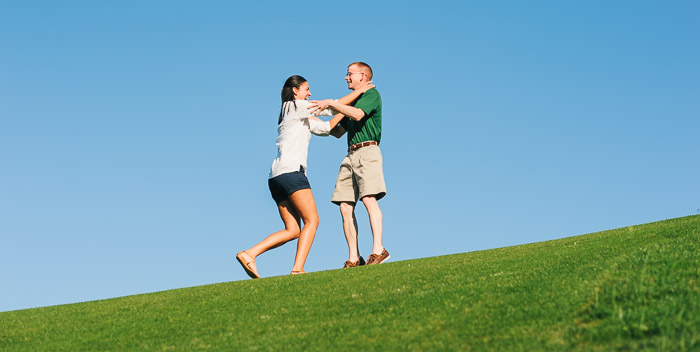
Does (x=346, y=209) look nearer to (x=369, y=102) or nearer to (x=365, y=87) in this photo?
(x=369, y=102)

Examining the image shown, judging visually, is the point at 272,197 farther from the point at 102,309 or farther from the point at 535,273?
the point at 535,273

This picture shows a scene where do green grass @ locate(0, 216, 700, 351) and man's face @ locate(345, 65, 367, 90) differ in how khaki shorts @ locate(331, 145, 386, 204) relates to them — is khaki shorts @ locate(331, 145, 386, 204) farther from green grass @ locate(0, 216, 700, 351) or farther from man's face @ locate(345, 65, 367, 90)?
green grass @ locate(0, 216, 700, 351)

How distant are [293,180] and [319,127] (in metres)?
0.95

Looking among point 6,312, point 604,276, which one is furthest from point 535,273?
point 6,312

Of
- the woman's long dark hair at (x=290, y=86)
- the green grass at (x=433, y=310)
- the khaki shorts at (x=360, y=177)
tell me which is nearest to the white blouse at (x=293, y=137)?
the woman's long dark hair at (x=290, y=86)

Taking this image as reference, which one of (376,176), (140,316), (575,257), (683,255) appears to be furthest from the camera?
(376,176)

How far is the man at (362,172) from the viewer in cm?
939

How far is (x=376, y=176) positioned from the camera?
9.43 metres

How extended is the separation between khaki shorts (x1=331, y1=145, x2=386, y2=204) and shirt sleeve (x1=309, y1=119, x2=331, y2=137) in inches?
23.0

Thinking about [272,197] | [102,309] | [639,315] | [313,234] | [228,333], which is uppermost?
[272,197]

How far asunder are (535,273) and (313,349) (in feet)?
9.06

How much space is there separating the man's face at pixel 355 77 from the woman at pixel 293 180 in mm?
1026

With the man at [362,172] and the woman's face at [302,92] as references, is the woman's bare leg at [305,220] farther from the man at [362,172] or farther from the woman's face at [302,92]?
the woman's face at [302,92]

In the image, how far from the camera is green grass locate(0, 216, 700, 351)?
14.8ft
